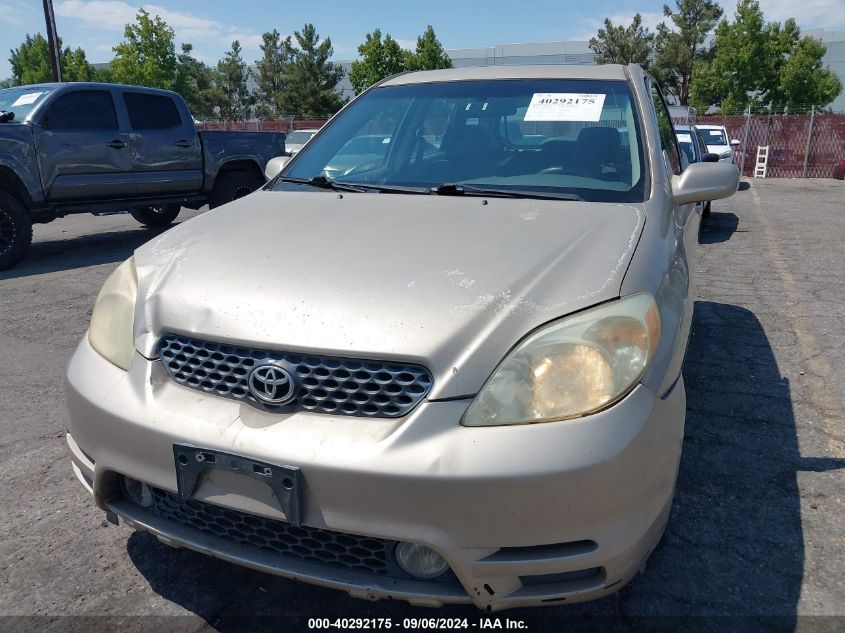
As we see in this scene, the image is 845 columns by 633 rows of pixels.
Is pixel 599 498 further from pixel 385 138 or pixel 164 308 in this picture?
pixel 385 138

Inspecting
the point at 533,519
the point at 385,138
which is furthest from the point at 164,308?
the point at 385,138

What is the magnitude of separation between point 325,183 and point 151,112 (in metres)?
6.76

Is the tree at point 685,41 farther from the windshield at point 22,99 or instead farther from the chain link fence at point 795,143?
the windshield at point 22,99

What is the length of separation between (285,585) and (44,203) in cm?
685

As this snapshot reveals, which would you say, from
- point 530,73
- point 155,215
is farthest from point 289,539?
point 155,215

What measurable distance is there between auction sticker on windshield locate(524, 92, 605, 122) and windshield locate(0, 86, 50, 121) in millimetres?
6653

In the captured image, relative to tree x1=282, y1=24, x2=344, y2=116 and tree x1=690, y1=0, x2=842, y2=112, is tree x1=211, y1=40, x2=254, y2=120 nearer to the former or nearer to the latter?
tree x1=282, y1=24, x2=344, y2=116

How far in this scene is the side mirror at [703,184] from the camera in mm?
2734

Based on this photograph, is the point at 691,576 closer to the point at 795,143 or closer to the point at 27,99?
the point at 27,99

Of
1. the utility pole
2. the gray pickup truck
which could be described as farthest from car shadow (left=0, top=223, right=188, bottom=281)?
the utility pole

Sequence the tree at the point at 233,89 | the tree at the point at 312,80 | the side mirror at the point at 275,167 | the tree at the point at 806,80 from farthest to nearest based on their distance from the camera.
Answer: the tree at the point at 233,89 < the tree at the point at 312,80 < the tree at the point at 806,80 < the side mirror at the point at 275,167

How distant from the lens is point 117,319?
214cm

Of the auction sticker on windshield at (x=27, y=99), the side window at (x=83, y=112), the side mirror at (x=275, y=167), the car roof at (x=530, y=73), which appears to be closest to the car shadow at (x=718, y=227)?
the car roof at (x=530, y=73)

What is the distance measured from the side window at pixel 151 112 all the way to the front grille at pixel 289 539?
7703mm
